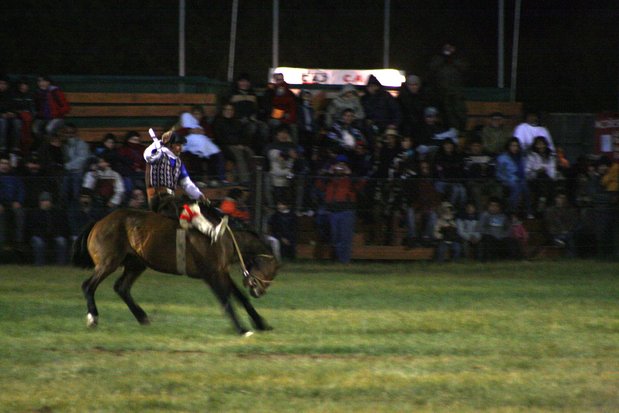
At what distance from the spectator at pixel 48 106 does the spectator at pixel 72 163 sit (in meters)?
0.55

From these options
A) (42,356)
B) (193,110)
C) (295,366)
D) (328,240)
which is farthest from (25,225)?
(295,366)

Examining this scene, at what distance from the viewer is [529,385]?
821 cm

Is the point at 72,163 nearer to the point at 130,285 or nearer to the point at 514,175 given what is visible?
the point at 130,285

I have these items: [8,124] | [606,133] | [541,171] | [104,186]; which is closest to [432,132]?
[541,171]

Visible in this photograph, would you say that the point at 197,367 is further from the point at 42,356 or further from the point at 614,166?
the point at 614,166

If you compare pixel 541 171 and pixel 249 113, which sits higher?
pixel 249 113

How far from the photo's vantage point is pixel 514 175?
18.2m

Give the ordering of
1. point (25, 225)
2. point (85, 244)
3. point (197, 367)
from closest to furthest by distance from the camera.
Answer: point (197, 367) < point (85, 244) < point (25, 225)

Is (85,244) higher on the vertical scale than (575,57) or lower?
lower

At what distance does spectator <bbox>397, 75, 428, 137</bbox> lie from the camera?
19.4 m

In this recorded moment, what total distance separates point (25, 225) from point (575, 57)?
42.7 feet

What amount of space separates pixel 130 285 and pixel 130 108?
385 inches

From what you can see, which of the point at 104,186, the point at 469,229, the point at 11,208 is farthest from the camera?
the point at 469,229

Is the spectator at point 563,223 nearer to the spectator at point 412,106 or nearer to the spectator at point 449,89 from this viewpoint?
the spectator at point 412,106
